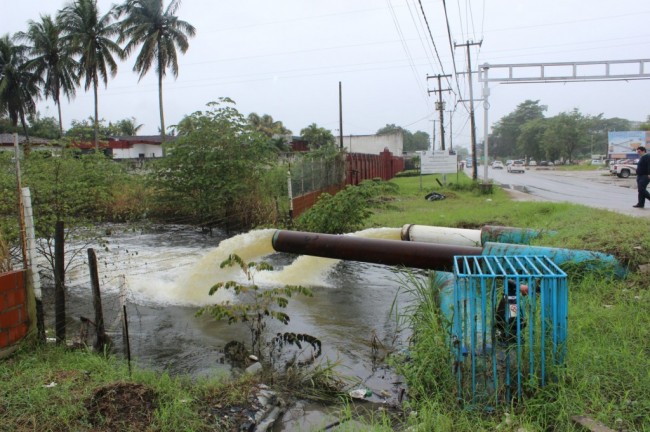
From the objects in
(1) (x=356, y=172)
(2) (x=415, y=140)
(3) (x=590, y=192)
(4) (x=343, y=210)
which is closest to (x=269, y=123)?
(1) (x=356, y=172)

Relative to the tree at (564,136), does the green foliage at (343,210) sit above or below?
below

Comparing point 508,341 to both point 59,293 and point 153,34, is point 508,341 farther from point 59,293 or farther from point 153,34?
point 153,34

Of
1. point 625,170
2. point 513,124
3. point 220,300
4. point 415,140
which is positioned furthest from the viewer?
point 415,140

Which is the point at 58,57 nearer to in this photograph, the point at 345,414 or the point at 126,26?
the point at 126,26

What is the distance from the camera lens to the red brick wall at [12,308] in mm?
4633

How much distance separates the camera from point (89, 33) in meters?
38.1

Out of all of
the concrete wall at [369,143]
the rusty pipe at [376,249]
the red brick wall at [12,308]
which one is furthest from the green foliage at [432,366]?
the concrete wall at [369,143]

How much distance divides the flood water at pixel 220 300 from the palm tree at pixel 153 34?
2951cm

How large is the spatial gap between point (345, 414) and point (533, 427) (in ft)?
4.76

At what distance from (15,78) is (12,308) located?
47097 millimetres

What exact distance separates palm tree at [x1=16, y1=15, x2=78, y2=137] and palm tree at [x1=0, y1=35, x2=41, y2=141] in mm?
905

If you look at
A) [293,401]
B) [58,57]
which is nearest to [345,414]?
[293,401]

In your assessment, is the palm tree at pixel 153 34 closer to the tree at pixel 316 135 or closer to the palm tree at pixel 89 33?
the palm tree at pixel 89 33

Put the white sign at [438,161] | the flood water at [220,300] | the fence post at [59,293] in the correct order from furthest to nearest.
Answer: the white sign at [438,161]
the flood water at [220,300]
the fence post at [59,293]
